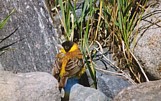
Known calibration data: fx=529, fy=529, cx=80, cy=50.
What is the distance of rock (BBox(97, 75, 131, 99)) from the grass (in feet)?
0.72

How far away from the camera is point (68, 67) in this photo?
5.38 meters

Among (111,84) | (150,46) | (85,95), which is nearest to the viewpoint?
(85,95)

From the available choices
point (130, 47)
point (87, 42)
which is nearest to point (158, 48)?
point (130, 47)

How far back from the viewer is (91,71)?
558cm

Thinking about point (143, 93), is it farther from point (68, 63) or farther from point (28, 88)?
point (68, 63)

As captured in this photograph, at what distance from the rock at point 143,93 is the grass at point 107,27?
3.49ft

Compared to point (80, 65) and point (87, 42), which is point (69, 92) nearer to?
point (80, 65)

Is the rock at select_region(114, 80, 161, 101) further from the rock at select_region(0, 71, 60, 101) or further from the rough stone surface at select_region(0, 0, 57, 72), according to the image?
the rough stone surface at select_region(0, 0, 57, 72)

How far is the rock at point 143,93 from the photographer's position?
4.45m

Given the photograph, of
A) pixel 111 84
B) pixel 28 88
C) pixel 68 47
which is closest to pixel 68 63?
pixel 68 47

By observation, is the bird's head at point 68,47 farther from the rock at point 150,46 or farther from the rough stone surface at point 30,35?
the rock at point 150,46

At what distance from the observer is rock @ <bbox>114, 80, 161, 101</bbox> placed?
445 centimetres

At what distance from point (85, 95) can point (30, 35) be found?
1.06m

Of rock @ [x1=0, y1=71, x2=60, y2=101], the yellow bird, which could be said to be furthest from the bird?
rock @ [x1=0, y1=71, x2=60, y2=101]
